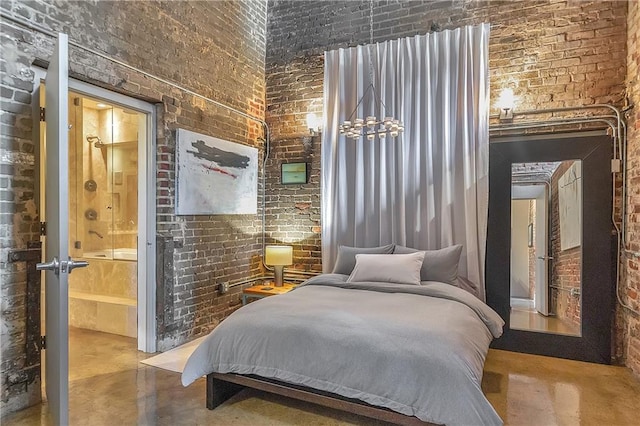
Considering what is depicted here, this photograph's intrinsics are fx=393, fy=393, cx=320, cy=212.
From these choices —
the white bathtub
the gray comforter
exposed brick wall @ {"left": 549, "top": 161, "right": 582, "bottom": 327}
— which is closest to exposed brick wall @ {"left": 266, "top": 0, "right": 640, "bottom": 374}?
exposed brick wall @ {"left": 549, "top": 161, "right": 582, "bottom": 327}

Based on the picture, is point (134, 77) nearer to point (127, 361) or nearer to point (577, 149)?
point (127, 361)

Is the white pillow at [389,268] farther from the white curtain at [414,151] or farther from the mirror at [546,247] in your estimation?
the mirror at [546,247]

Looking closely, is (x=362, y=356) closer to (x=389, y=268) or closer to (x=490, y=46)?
(x=389, y=268)

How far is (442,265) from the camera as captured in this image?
3.52 metres

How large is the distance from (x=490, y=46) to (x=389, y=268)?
2.44 metres

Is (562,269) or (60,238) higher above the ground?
(60,238)

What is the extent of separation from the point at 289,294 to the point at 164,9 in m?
2.73

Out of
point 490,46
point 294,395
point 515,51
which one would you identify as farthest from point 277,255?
point 515,51

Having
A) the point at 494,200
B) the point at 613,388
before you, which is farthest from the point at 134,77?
the point at 613,388

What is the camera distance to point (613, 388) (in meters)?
2.89

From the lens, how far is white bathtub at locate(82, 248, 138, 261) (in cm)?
453

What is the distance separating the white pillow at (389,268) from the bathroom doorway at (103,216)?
2268mm

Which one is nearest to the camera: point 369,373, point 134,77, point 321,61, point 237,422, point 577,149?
point 369,373

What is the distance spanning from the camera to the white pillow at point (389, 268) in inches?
132
